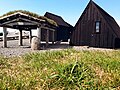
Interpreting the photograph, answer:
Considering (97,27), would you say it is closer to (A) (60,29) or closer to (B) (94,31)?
(B) (94,31)

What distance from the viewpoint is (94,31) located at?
24.1m

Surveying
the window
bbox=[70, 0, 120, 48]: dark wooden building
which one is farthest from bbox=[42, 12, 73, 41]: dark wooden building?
the window

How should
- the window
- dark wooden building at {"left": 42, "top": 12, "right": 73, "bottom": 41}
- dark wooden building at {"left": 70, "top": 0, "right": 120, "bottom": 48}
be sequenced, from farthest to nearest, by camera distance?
1. dark wooden building at {"left": 42, "top": 12, "right": 73, "bottom": 41}
2. the window
3. dark wooden building at {"left": 70, "top": 0, "right": 120, "bottom": 48}

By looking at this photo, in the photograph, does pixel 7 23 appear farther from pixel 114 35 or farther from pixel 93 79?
pixel 93 79

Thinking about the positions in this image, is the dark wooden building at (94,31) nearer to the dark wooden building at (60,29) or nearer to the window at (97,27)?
the window at (97,27)

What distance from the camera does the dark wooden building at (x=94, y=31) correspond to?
2327 centimetres

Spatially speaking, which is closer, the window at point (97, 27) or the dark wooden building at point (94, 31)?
the dark wooden building at point (94, 31)

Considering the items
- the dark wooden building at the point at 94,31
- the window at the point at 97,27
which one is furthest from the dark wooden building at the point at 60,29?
the window at the point at 97,27

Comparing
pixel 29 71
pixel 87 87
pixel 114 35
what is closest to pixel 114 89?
pixel 87 87

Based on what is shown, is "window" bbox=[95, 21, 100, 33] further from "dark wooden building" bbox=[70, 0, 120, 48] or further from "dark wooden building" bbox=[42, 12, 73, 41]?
"dark wooden building" bbox=[42, 12, 73, 41]

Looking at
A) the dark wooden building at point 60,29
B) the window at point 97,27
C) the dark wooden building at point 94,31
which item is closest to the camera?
the dark wooden building at point 94,31

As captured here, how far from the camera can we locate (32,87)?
5.69 meters

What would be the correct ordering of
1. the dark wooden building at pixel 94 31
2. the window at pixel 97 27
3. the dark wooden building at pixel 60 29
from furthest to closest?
the dark wooden building at pixel 60 29
the window at pixel 97 27
the dark wooden building at pixel 94 31

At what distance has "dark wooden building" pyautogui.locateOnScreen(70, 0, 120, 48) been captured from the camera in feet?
76.3
